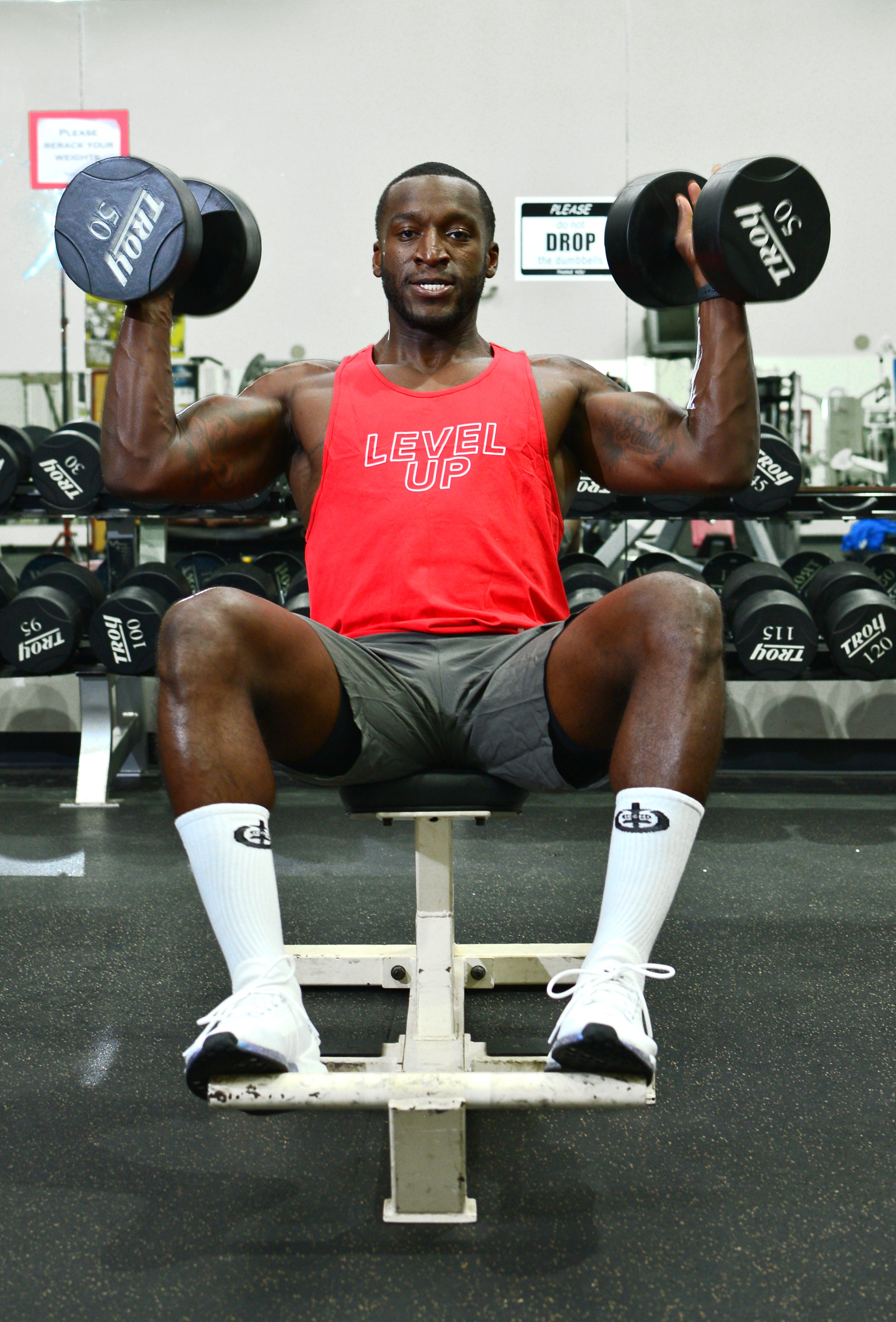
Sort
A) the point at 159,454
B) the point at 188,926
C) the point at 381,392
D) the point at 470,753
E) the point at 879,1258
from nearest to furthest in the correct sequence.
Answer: the point at 879,1258
the point at 470,753
the point at 159,454
the point at 381,392
the point at 188,926

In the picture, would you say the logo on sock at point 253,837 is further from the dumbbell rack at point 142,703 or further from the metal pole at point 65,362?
the metal pole at point 65,362

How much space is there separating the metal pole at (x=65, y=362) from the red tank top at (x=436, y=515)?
3.07 metres

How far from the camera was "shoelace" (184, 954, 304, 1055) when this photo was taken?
1.03 metres

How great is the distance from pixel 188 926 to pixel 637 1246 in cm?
126

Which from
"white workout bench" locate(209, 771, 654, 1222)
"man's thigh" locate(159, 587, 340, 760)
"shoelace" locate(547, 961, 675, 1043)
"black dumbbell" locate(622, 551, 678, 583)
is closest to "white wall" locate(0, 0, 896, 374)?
"black dumbbell" locate(622, 551, 678, 583)

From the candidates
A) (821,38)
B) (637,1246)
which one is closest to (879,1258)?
(637,1246)

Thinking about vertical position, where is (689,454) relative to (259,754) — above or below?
above

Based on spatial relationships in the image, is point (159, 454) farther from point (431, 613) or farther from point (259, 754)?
point (259, 754)

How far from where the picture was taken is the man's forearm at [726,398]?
143cm

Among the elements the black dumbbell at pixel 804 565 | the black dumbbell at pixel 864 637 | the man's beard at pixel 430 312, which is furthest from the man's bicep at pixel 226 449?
the black dumbbell at pixel 804 565

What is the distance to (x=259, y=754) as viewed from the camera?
115 cm

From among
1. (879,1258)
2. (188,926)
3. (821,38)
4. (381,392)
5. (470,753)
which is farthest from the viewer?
(821,38)

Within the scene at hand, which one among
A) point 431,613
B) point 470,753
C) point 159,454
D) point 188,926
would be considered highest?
point 159,454

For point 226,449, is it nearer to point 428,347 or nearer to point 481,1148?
point 428,347
